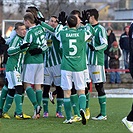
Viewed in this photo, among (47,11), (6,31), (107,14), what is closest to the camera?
(6,31)

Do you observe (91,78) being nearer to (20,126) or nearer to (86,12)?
(86,12)

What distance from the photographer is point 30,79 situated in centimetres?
1342

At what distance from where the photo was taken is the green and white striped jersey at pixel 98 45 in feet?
43.3

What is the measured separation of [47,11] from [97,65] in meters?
18.1

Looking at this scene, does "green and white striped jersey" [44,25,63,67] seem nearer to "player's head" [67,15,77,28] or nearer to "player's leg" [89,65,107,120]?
"player's leg" [89,65,107,120]

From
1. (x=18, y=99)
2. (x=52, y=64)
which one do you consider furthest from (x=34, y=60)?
(x=18, y=99)

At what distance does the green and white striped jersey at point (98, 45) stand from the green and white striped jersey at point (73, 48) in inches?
38.4

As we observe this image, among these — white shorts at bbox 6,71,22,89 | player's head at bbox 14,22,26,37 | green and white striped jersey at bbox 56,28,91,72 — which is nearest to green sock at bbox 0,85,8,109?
white shorts at bbox 6,71,22,89

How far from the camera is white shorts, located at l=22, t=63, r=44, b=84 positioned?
13398mm

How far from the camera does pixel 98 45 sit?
43.8 ft

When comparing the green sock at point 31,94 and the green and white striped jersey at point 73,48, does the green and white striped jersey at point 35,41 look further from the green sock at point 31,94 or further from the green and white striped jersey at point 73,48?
the green and white striped jersey at point 73,48

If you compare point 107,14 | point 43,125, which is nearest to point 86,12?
point 43,125

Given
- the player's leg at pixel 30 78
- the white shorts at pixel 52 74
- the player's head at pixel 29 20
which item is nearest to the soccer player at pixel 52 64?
the white shorts at pixel 52 74

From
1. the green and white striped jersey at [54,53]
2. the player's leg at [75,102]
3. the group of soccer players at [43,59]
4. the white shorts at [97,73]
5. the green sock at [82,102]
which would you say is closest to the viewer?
the green sock at [82,102]
